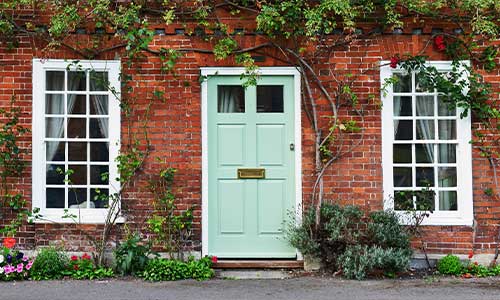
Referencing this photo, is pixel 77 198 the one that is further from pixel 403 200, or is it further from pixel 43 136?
pixel 403 200

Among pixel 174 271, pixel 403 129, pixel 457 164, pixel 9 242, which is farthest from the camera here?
pixel 403 129

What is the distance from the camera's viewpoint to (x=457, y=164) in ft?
30.2

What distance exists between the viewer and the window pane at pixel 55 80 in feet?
30.2

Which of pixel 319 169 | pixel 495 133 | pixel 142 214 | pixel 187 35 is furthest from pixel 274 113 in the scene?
pixel 495 133

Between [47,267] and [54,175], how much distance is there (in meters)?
1.31

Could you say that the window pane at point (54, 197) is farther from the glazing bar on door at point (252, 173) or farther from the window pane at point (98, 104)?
the glazing bar on door at point (252, 173)

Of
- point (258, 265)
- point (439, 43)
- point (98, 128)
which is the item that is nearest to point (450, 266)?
point (258, 265)

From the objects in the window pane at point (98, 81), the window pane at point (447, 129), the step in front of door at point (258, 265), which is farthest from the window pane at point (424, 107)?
the window pane at point (98, 81)

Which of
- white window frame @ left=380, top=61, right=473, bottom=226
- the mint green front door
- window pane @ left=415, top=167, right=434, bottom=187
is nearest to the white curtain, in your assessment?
the mint green front door

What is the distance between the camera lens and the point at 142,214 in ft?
29.8

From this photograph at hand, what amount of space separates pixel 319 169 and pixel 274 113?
996 mm

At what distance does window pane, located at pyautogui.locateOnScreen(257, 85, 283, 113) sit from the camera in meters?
9.27

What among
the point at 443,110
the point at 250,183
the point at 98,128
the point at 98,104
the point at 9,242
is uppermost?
the point at 98,104

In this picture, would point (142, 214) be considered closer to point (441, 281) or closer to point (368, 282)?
point (368, 282)
